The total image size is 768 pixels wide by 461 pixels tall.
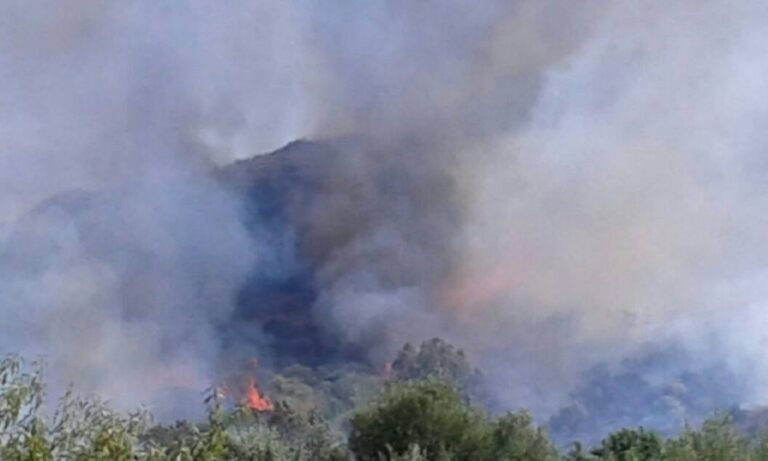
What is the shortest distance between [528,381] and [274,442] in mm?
61838

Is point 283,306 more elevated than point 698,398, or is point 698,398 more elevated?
point 283,306

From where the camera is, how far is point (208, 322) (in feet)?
262

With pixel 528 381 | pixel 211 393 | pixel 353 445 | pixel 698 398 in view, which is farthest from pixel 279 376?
pixel 211 393

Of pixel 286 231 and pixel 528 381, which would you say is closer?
pixel 528 381

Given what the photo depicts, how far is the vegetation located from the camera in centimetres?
752

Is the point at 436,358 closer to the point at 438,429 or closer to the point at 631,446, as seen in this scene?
the point at 631,446

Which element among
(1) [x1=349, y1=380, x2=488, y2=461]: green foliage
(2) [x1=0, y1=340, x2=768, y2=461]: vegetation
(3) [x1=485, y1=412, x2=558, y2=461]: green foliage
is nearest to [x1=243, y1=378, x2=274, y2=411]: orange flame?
(2) [x1=0, y1=340, x2=768, y2=461]: vegetation

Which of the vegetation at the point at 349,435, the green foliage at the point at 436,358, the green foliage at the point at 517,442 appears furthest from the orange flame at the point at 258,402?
the green foliage at the point at 436,358

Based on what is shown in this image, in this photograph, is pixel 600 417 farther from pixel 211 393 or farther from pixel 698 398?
pixel 211 393

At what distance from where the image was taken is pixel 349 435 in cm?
2055

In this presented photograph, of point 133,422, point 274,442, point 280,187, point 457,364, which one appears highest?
point 280,187

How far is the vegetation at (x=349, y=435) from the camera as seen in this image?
7.52 metres

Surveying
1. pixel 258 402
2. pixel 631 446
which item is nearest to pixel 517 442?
pixel 631 446

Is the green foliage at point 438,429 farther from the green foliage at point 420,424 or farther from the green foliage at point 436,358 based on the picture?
the green foliage at point 436,358
